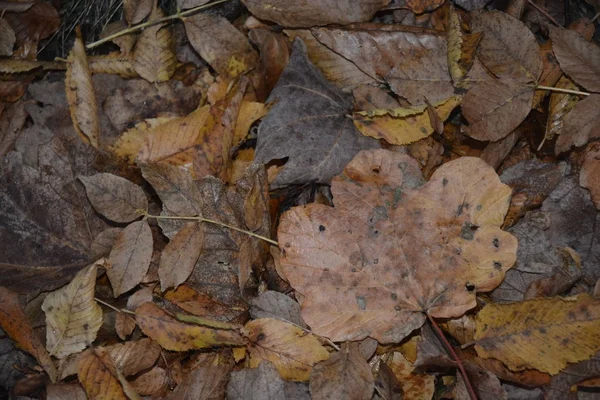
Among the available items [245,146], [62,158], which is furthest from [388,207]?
[62,158]

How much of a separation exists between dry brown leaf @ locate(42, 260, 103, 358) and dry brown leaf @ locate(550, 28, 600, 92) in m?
1.91

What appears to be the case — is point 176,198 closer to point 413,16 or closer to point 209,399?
point 209,399

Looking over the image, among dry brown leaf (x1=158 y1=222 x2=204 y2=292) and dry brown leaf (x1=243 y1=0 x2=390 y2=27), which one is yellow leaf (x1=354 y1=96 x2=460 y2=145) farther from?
dry brown leaf (x1=158 y1=222 x2=204 y2=292)

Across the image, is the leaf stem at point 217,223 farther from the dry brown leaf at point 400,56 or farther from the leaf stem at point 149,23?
the leaf stem at point 149,23

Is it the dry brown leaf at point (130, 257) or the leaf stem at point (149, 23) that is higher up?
the leaf stem at point (149, 23)

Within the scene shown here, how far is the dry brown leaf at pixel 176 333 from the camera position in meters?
2.04

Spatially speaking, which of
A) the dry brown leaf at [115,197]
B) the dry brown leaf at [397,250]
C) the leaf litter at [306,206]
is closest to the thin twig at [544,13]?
the leaf litter at [306,206]

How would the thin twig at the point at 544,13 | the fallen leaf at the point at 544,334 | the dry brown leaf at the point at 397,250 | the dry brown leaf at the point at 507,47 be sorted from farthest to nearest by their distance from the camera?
the thin twig at the point at 544,13 < the dry brown leaf at the point at 507,47 < the dry brown leaf at the point at 397,250 < the fallen leaf at the point at 544,334

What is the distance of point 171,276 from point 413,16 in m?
1.46

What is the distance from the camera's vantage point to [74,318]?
6.88 ft

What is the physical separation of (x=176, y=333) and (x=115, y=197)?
57 centimetres

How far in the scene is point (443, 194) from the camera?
2.03 metres

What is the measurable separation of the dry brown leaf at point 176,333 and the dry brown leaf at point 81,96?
0.79 m

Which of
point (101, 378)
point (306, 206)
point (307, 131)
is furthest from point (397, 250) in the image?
point (101, 378)
